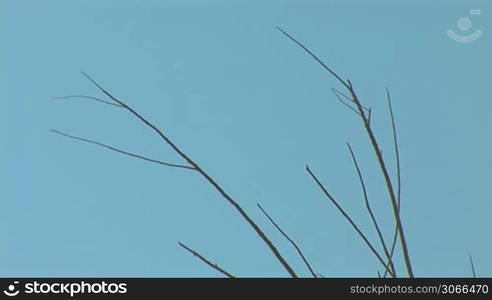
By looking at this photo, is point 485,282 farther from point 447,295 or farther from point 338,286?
point 338,286

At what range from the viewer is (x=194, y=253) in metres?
0.37

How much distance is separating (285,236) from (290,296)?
0.51 feet

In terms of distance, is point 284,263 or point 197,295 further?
point 197,295

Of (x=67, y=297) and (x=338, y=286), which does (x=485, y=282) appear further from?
(x=67, y=297)

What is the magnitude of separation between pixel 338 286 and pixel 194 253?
0.83 feet

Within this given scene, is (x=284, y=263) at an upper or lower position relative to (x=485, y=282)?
lower

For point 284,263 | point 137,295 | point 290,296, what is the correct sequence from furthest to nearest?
point 137,295, point 290,296, point 284,263

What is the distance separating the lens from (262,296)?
548 mm

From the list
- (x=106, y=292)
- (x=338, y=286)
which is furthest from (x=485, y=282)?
(x=106, y=292)

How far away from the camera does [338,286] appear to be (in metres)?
0.57

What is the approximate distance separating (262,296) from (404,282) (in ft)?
0.51

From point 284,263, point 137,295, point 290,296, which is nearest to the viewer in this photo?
point 284,263

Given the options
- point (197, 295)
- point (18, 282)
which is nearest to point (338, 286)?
point (197, 295)

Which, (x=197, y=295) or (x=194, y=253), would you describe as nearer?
(x=194, y=253)
